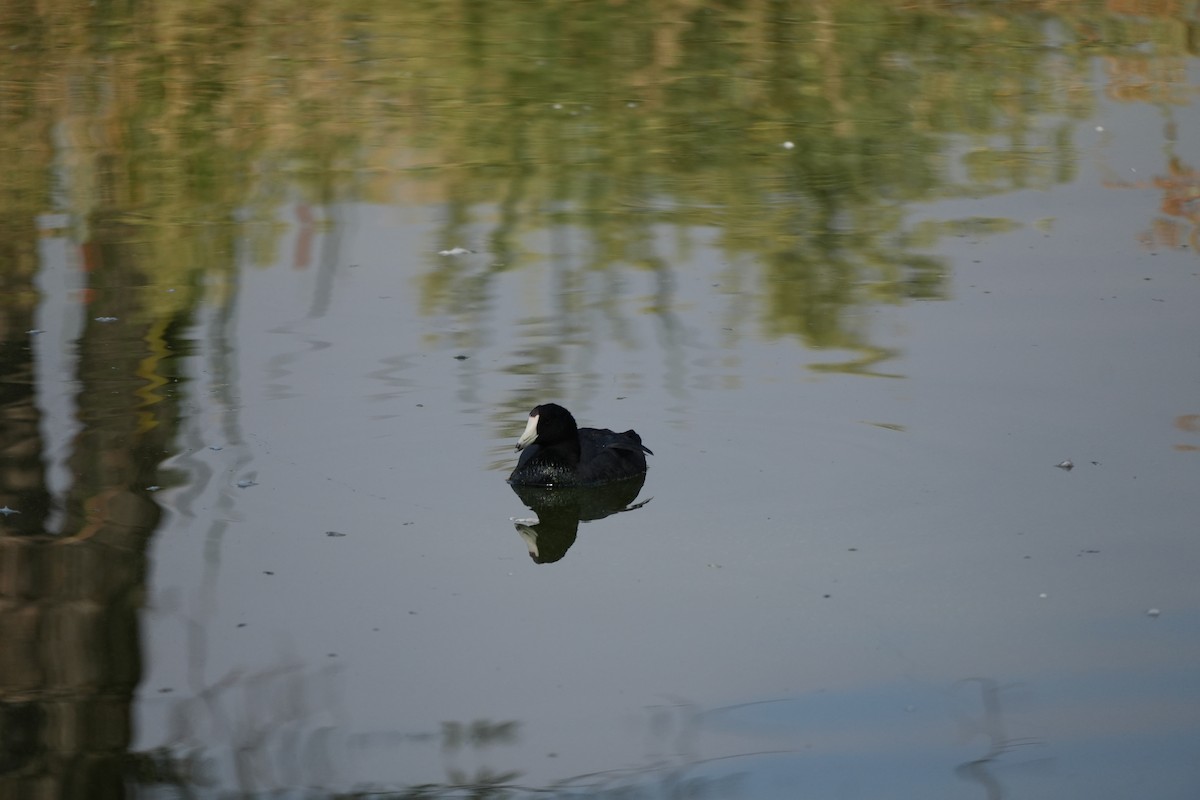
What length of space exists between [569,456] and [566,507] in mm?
196

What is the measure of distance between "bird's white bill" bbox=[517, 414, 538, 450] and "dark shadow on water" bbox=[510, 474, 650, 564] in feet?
0.70

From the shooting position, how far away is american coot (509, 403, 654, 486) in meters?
6.58

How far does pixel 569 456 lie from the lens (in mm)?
6660

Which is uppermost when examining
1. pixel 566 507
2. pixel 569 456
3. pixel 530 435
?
pixel 530 435

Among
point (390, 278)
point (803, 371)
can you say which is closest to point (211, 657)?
point (803, 371)

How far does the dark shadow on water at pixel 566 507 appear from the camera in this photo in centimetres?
625

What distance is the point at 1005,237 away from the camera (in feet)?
30.3

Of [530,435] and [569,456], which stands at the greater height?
[530,435]

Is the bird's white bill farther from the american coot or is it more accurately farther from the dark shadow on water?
the dark shadow on water

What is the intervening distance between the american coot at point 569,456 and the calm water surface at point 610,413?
125mm

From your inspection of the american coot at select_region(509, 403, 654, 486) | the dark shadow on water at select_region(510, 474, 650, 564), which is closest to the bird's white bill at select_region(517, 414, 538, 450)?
the american coot at select_region(509, 403, 654, 486)

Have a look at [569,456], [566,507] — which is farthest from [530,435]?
[566,507]

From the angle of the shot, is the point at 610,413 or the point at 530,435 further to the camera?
the point at 610,413

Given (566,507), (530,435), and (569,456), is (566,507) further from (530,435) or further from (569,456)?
(530,435)
